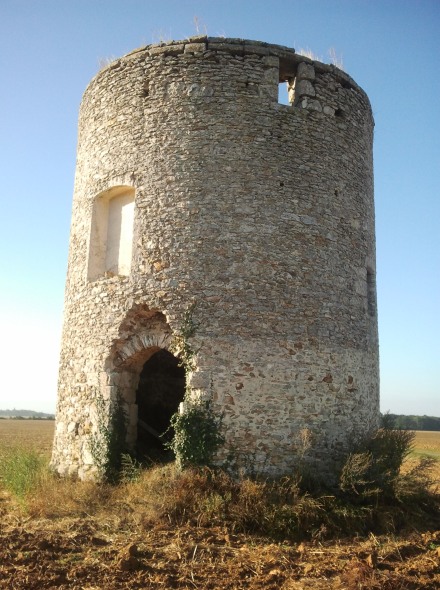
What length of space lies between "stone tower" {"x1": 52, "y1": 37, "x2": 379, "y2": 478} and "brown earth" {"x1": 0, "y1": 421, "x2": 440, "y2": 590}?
1479 mm

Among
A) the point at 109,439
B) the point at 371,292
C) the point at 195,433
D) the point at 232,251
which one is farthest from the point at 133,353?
the point at 371,292

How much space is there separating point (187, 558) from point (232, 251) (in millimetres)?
4243

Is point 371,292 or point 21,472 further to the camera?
point 371,292

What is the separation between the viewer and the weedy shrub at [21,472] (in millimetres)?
8133

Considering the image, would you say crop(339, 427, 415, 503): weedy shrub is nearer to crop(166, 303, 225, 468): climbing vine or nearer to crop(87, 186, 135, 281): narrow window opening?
crop(166, 303, 225, 468): climbing vine

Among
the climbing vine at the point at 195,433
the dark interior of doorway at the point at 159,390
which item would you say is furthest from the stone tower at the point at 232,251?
the dark interior of doorway at the point at 159,390

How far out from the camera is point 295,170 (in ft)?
28.7

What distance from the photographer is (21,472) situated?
8.52 metres

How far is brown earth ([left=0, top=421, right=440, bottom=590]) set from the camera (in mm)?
5266

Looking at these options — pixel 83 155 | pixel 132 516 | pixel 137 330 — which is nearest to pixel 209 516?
pixel 132 516

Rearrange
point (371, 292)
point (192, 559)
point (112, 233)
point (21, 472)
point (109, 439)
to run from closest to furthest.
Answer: point (192, 559)
point (109, 439)
point (21, 472)
point (112, 233)
point (371, 292)

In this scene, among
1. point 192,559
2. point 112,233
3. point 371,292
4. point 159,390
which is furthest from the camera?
point 159,390

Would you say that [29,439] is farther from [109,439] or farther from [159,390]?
[109,439]

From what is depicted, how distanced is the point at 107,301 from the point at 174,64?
3978 mm
